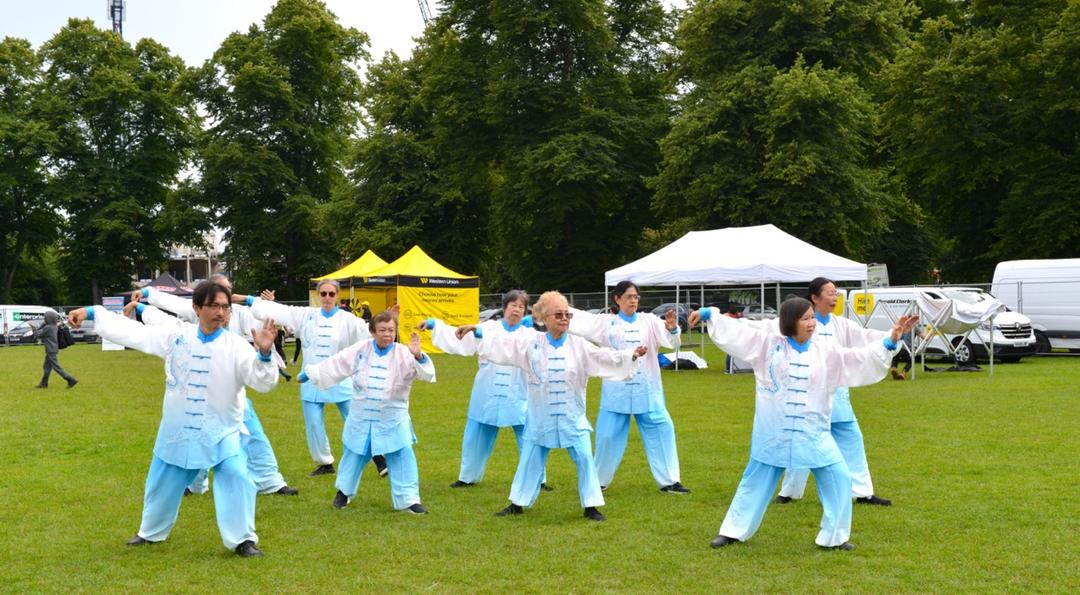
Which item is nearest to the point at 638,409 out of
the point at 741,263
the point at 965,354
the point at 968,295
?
the point at 741,263

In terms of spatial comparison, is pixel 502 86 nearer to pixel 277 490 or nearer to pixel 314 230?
pixel 314 230

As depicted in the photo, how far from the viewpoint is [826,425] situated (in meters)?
6.71

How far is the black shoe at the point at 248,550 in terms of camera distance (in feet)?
22.2

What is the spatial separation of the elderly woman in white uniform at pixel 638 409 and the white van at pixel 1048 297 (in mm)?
19047

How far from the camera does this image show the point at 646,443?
9.06 m

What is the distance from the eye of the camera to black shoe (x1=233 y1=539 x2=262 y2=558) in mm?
6770

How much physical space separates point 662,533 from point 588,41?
108 feet

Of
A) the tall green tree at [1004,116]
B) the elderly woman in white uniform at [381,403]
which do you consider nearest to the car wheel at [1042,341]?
the tall green tree at [1004,116]

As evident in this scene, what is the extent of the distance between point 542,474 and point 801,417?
2.35 metres

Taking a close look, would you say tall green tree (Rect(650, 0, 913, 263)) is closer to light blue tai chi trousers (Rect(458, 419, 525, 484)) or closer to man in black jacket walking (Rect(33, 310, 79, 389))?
man in black jacket walking (Rect(33, 310, 79, 389))

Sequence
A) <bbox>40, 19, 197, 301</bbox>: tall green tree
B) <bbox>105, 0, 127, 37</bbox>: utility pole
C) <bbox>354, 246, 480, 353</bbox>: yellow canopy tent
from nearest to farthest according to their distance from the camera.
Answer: <bbox>354, 246, 480, 353</bbox>: yellow canopy tent, <bbox>40, 19, 197, 301</bbox>: tall green tree, <bbox>105, 0, 127, 37</bbox>: utility pole

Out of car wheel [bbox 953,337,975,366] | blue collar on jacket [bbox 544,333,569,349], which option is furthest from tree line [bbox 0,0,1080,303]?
blue collar on jacket [bbox 544,333,569,349]

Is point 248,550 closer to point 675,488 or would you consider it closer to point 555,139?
point 675,488

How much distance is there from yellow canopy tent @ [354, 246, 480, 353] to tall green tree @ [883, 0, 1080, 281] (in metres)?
15.9
